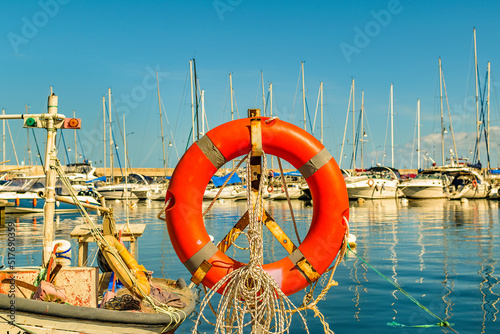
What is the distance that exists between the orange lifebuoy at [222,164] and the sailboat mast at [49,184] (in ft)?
4.06

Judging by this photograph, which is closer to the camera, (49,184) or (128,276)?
(49,184)

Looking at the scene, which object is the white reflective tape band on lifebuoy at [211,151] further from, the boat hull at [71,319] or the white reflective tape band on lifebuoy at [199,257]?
the boat hull at [71,319]

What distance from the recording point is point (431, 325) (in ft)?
21.0

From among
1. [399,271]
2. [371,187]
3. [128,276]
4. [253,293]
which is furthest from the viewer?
[371,187]

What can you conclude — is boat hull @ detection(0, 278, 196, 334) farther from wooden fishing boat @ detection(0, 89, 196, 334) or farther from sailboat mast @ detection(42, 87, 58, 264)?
sailboat mast @ detection(42, 87, 58, 264)

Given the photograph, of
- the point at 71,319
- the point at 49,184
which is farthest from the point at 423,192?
the point at 71,319

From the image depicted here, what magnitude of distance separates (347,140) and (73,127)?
37.9 meters

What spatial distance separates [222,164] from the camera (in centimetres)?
489

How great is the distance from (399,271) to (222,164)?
6.12m

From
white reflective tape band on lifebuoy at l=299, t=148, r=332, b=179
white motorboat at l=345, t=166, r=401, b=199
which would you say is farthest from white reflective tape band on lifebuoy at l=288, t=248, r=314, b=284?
white motorboat at l=345, t=166, r=401, b=199

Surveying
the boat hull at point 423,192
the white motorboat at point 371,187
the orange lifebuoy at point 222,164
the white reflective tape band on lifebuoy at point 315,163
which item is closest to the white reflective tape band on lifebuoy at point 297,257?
the orange lifebuoy at point 222,164

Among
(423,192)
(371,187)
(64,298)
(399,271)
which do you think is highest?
(371,187)

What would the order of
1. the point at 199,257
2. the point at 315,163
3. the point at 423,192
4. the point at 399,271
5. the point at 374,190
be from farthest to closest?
the point at 423,192, the point at 374,190, the point at 399,271, the point at 315,163, the point at 199,257

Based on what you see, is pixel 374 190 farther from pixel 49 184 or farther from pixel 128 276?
pixel 49 184
